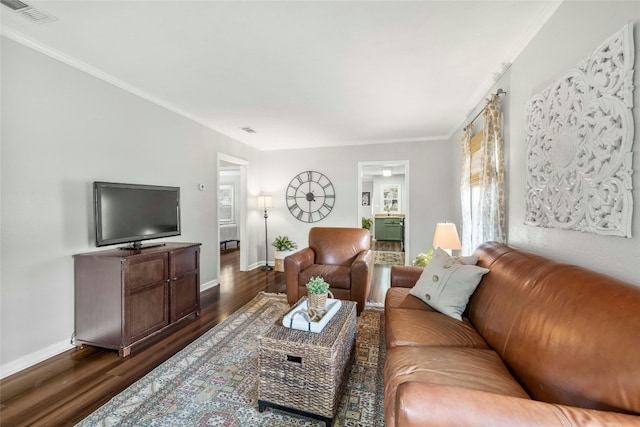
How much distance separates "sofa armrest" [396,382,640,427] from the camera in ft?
2.50

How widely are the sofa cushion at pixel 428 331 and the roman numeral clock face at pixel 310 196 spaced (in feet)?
11.8

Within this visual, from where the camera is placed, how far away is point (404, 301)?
2.16m

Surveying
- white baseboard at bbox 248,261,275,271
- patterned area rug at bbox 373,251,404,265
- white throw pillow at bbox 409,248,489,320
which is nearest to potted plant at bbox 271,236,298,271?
white baseboard at bbox 248,261,275,271

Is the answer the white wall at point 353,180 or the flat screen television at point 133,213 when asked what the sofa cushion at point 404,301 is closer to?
the flat screen television at point 133,213

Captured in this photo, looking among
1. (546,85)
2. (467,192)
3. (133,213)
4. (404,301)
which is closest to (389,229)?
(467,192)

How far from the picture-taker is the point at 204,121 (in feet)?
12.8

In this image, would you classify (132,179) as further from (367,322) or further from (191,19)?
(367,322)

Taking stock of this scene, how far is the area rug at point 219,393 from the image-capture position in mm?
1550

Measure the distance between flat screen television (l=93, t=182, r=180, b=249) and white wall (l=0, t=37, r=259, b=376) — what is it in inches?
9.4

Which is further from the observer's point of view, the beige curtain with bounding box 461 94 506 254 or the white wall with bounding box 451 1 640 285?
the beige curtain with bounding box 461 94 506 254

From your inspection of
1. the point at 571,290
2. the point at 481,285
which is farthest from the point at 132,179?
the point at 571,290

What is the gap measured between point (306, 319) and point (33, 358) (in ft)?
7.15

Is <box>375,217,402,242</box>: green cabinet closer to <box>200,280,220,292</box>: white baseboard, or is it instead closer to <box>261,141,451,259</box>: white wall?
<box>261,141,451,259</box>: white wall

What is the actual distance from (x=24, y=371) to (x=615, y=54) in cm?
403
